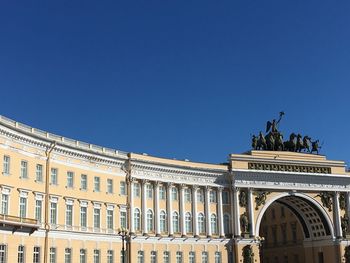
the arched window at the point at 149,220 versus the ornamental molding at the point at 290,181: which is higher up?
the ornamental molding at the point at 290,181

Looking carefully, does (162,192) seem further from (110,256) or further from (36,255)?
(36,255)

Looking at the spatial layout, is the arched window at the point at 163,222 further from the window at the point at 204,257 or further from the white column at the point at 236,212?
the white column at the point at 236,212

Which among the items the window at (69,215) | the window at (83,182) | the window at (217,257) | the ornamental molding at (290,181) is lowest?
the window at (217,257)

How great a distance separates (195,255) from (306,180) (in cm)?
1976

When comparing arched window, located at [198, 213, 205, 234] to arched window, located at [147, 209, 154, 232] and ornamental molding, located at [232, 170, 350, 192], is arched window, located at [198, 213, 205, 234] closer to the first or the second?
ornamental molding, located at [232, 170, 350, 192]

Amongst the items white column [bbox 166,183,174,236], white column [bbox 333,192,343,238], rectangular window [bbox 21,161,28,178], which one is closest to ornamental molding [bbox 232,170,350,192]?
white column [bbox 333,192,343,238]

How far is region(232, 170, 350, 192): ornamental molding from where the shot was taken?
76688 millimetres

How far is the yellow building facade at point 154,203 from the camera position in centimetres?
5278

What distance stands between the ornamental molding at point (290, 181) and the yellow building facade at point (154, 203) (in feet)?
0.46

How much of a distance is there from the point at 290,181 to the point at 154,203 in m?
20.8

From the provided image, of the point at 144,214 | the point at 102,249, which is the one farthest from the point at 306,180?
the point at 102,249

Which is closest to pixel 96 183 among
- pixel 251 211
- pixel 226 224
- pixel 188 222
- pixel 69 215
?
pixel 69 215

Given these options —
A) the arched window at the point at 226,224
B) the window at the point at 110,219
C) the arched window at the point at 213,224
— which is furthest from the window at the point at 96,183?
the arched window at the point at 226,224

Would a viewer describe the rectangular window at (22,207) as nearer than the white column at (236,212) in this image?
Yes
